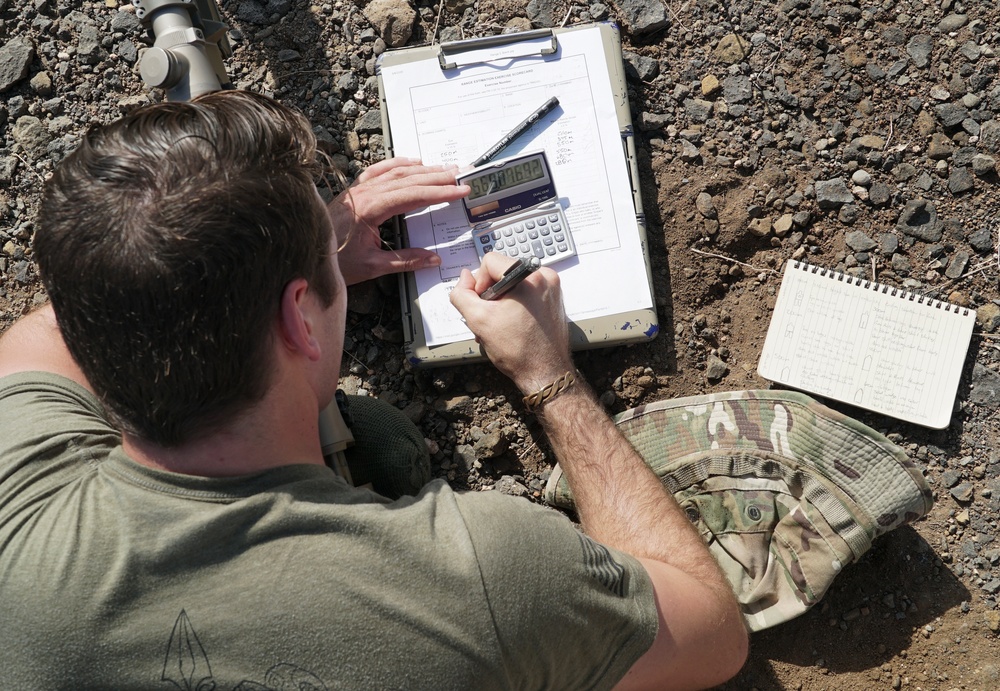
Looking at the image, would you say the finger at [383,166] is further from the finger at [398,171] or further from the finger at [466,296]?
the finger at [466,296]

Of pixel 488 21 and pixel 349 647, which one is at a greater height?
pixel 488 21

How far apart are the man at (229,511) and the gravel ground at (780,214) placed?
819 millimetres

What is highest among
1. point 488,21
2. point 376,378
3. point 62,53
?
point 62,53

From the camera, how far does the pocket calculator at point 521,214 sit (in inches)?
81.4

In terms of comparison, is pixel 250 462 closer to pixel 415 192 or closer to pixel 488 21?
pixel 415 192

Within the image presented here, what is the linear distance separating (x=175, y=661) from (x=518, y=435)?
119cm

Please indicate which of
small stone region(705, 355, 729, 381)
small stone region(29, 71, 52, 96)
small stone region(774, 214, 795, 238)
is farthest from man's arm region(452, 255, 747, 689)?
small stone region(29, 71, 52, 96)

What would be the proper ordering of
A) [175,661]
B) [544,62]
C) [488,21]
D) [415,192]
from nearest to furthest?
[175,661] < [415,192] < [544,62] < [488,21]

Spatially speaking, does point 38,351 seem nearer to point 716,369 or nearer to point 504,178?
point 504,178

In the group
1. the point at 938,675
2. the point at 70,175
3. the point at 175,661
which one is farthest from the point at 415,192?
the point at 938,675

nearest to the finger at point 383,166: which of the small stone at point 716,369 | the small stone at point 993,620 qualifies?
the small stone at point 716,369

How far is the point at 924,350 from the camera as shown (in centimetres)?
210

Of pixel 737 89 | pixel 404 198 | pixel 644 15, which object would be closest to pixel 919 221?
pixel 737 89

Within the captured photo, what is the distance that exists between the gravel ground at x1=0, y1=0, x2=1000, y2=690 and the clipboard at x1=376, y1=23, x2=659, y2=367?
109mm
